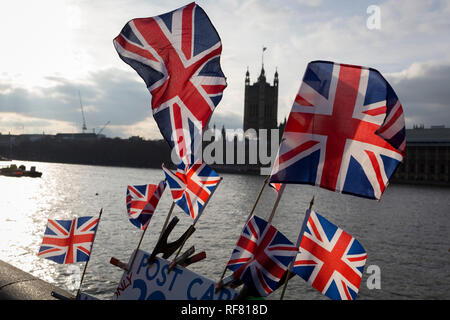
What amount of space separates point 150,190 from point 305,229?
8.51 feet

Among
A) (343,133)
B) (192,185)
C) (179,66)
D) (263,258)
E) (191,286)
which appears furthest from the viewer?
(179,66)

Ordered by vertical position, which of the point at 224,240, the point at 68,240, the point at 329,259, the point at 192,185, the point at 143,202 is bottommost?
the point at 224,240

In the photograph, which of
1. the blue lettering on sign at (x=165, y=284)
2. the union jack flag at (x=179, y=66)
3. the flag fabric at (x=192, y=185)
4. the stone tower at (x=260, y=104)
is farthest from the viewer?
the stone tower at (x=260, y=104)

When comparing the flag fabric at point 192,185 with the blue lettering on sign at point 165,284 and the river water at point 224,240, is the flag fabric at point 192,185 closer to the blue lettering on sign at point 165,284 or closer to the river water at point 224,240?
the blue lettering on sign at point 165,284

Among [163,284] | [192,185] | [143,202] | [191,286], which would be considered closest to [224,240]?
[143,202]

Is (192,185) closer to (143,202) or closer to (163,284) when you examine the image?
(163,284)

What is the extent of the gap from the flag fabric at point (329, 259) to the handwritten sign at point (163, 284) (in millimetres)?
789

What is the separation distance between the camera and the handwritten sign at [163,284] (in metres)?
3.81

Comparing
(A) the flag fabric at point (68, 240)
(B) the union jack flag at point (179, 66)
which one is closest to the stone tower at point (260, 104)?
(A) the flag fabric at point (68, 240)

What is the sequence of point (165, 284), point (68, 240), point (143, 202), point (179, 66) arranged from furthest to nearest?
point (68, 240), point (143, 202), point (179, 66), point (165, 284)

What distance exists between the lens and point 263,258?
3.71 meters

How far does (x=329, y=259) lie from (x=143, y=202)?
2.78m
